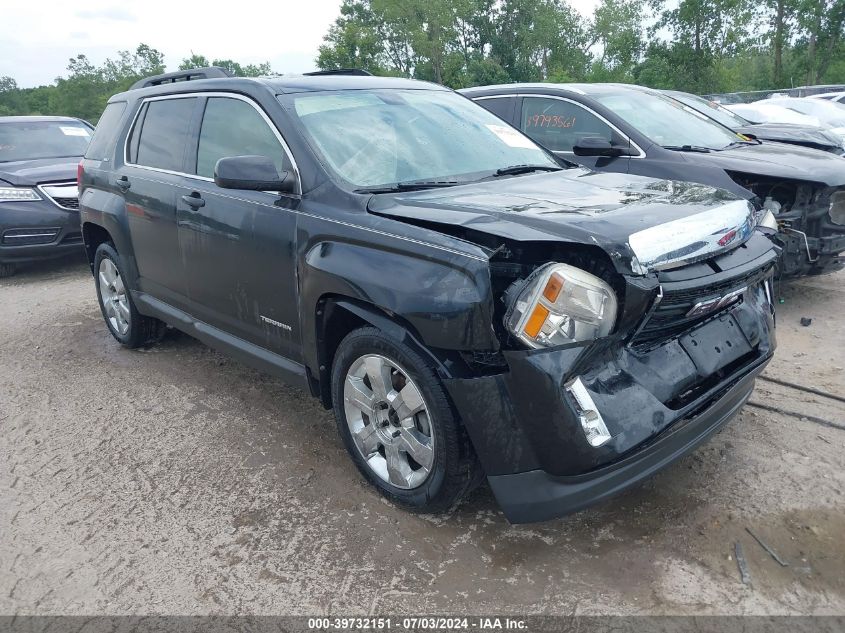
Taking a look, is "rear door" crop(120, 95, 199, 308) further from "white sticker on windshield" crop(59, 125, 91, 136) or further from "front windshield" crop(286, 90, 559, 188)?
"white sticker on windshield" crop(59, 125, 91, 136)

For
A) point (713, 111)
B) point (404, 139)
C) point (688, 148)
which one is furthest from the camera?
point (713, 111)

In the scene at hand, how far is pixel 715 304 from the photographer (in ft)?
8.45

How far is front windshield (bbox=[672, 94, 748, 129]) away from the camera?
22.1 feet

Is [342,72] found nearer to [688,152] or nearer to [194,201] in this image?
[194,201]

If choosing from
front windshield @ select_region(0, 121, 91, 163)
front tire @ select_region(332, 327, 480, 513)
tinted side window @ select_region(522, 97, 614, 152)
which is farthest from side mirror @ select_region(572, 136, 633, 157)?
A: front windshield @ select_region(0, 121, 91, 163)

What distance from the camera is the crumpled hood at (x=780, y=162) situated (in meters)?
4.82

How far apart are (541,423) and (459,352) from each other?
40 centimetres

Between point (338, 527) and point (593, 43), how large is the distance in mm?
62130

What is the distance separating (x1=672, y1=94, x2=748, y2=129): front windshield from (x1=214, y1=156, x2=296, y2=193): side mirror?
5086 mm

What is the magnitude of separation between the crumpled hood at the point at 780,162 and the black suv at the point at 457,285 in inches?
77.5

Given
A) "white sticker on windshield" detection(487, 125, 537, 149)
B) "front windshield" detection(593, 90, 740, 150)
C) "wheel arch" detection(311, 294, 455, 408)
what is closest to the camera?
"wheel arch" detection(311, 294, 455, 408)

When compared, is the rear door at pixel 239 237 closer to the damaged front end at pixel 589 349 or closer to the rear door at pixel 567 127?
the damaged front end at pixel 589 349

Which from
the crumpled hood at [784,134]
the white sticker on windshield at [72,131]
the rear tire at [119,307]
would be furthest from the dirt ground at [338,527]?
the white sticker on windshield at [72,131]

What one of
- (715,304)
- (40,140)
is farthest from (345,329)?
(40,140)
